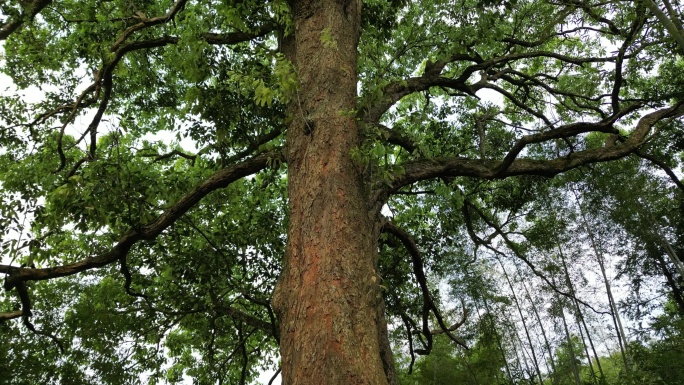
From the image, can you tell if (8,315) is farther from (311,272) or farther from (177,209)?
(311,272)

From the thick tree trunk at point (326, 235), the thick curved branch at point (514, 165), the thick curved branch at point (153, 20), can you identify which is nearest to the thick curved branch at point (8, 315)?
the thick tree trunk at point (326, 235)

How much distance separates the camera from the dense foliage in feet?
10.1

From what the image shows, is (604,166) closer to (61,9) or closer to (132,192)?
(132,192)

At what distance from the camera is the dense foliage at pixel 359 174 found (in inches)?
121

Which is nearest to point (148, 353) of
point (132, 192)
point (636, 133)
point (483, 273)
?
point (132, 192)

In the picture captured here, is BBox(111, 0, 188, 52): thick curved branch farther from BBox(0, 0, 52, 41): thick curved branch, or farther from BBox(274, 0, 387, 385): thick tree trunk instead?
BBox(274, 0, 387, 385): thick tree trunk

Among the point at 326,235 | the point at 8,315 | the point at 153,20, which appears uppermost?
the point at 153,20

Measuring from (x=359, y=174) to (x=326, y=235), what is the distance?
1.65 feet

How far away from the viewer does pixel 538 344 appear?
13891 millimetres

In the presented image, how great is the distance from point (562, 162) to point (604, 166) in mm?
8683

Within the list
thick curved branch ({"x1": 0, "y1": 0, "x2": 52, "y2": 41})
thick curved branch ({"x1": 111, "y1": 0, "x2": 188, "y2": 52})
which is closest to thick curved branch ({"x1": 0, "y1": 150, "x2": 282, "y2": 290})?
thick curved branch ({"x1": 111, "y1": 0, "x2": 188, "y2": 52})

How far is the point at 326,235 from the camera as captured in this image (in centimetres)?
202

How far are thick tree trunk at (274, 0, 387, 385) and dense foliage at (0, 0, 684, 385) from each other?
0.19 meters

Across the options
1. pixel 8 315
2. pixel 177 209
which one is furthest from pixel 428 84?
pixel 8 315
